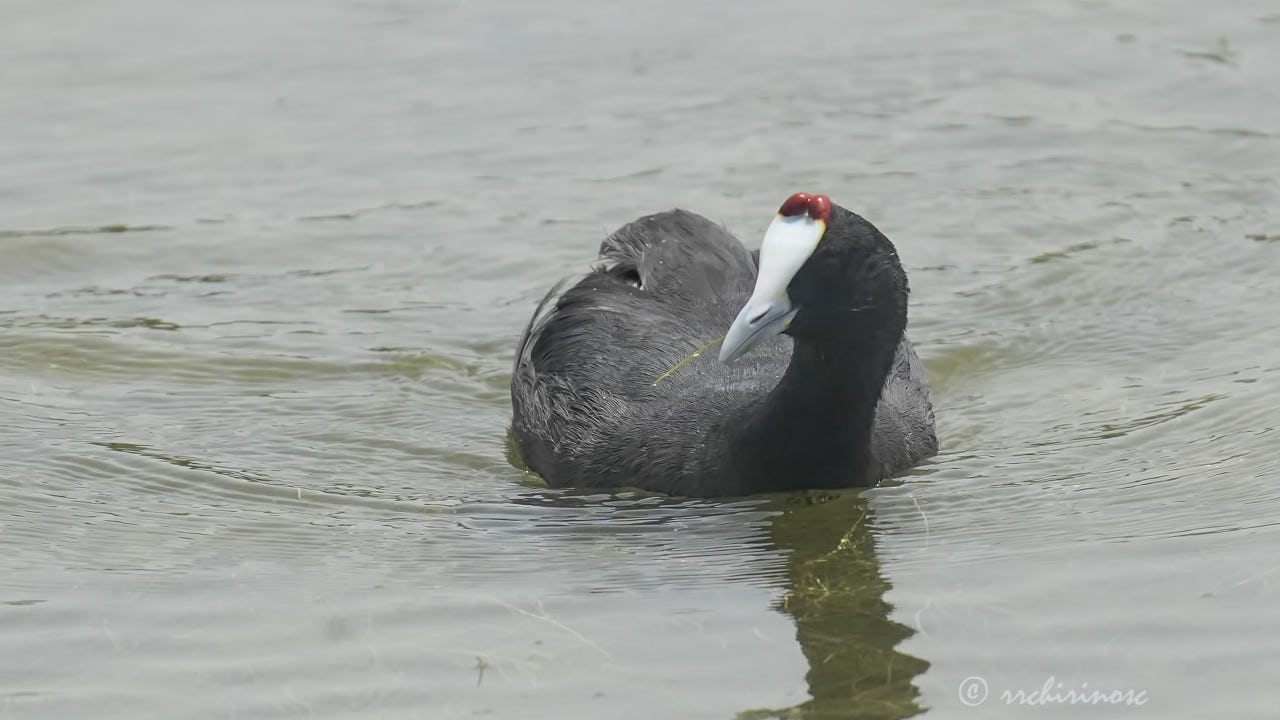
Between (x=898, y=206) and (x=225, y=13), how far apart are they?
5.55m

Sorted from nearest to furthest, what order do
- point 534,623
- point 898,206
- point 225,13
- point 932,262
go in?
1. point 534,623
2. point 932,262
3. point 898,206
4. point 225,13

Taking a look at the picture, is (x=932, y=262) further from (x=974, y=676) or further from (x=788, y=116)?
(x=974, y=676)

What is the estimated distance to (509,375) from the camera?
26.2 feet

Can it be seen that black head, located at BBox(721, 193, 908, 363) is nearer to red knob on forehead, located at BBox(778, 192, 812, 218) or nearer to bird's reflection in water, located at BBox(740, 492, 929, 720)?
red knob on forehead, located at BBox(778, 192, 812, 218)

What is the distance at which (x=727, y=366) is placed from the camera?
21.4ft

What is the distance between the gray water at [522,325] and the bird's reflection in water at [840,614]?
2 centimetres

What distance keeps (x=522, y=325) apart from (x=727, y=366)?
86.7 inches

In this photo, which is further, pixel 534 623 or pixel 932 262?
pixel 932 262

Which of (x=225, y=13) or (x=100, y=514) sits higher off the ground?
(x=225, y=13)

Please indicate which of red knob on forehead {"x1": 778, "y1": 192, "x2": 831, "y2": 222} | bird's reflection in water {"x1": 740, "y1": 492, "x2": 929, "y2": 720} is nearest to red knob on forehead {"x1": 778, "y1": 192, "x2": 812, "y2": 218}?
red knob on forehead {"x1": 778, "y1": 192, "x2": 831, "y2": 222}

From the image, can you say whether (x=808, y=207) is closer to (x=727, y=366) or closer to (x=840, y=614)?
(x=727, y=366)

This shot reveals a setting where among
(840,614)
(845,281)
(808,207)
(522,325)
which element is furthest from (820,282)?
(522,325)

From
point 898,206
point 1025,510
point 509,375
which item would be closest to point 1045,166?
point 898,206

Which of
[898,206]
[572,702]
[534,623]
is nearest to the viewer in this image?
[572,702]
